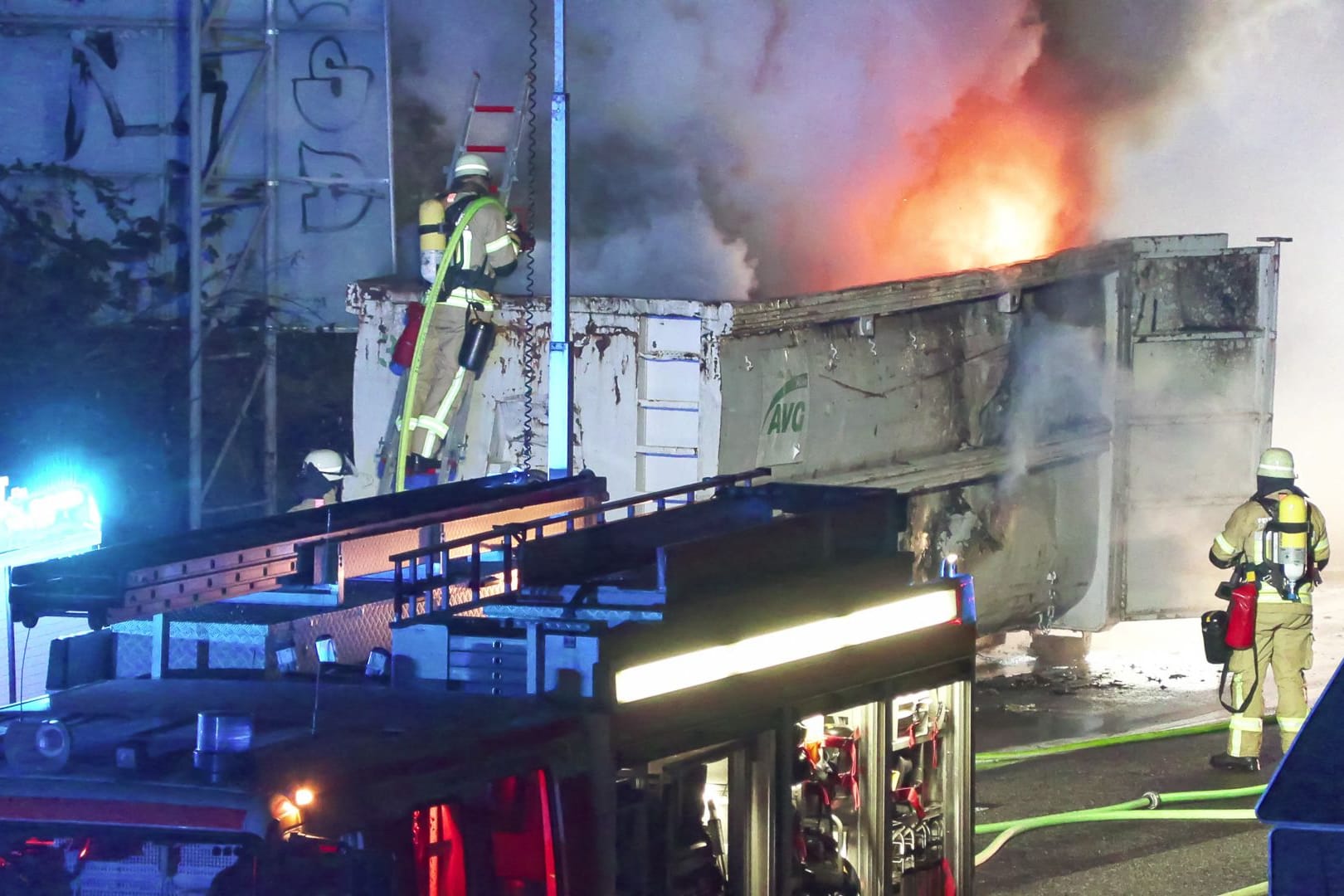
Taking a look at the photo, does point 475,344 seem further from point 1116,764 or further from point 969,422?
point 1116,764

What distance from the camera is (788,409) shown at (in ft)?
33.3

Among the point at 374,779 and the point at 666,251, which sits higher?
the point at 666,251

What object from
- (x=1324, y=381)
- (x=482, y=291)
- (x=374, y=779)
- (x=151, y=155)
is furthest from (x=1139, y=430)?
(x=374, y=779)

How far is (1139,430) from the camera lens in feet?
39.8

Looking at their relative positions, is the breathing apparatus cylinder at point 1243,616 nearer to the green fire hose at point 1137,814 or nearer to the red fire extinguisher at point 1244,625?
the red fire extinguisher at point 1244,625

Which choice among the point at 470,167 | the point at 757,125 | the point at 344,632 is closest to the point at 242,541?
the point at 344,632

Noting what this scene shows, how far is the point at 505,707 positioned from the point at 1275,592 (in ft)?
21.9

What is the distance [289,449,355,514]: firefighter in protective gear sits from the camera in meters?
9.30

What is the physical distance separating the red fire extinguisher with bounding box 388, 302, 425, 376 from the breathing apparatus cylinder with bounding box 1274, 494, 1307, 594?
4765mm

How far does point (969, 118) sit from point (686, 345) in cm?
706

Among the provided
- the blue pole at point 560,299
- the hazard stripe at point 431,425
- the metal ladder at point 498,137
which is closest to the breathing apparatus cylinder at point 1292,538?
the blue pole at point 560,299

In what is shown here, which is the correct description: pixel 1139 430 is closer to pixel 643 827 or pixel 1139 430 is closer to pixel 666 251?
pixel 666 251

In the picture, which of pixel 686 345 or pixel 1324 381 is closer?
pixel 686 345

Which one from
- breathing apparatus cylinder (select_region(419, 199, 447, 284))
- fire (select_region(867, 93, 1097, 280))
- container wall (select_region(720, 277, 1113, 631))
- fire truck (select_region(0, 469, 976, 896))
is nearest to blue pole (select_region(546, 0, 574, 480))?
container wall (select_region(720, 277, 1113, 631))
